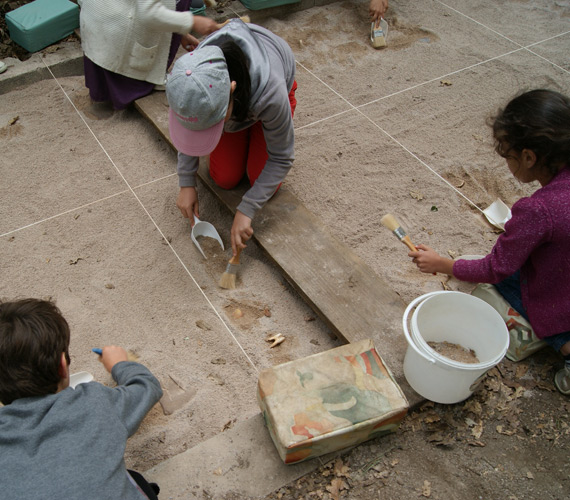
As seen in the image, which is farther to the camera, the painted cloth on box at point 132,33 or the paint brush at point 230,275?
the painted cloth on box at point 132,33

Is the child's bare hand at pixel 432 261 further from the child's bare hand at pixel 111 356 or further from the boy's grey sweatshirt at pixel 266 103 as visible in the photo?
the child's bare hand at pixel 111 356

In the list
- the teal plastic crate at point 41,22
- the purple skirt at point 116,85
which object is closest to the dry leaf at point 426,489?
the purple skirt at point 116,85

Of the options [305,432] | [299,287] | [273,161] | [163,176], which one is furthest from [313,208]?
[305,432]

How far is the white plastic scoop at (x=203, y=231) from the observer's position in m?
2.18

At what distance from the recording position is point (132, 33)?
8.50ft

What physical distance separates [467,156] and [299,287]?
1.26m

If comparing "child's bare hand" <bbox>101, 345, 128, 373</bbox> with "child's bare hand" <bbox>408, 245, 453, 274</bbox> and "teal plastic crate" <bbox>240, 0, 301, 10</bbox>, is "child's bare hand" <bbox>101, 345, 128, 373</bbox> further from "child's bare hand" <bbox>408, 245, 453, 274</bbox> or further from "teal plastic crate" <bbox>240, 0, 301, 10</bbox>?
"teal plastic crate" <bbox>240, 0, 301, 10</bbox>

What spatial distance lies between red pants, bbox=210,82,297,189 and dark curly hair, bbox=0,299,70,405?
1.13 meters

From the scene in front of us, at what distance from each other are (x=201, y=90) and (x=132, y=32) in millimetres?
1263

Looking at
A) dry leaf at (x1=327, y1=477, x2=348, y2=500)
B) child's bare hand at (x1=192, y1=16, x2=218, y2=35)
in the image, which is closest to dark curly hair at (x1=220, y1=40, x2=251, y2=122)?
child's bare hand at (x1=192, y1=16, x2=218, y2=35)

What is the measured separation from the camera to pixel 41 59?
3.07 metres

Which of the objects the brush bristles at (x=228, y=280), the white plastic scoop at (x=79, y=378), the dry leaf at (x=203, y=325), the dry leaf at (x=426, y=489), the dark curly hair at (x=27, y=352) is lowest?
the dry leaf at (x=426, y=489)

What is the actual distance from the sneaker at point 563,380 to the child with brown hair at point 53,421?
1328mm

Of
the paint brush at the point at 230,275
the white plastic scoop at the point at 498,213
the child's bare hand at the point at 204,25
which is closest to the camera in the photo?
A: the paint brush at the point at 230,275
